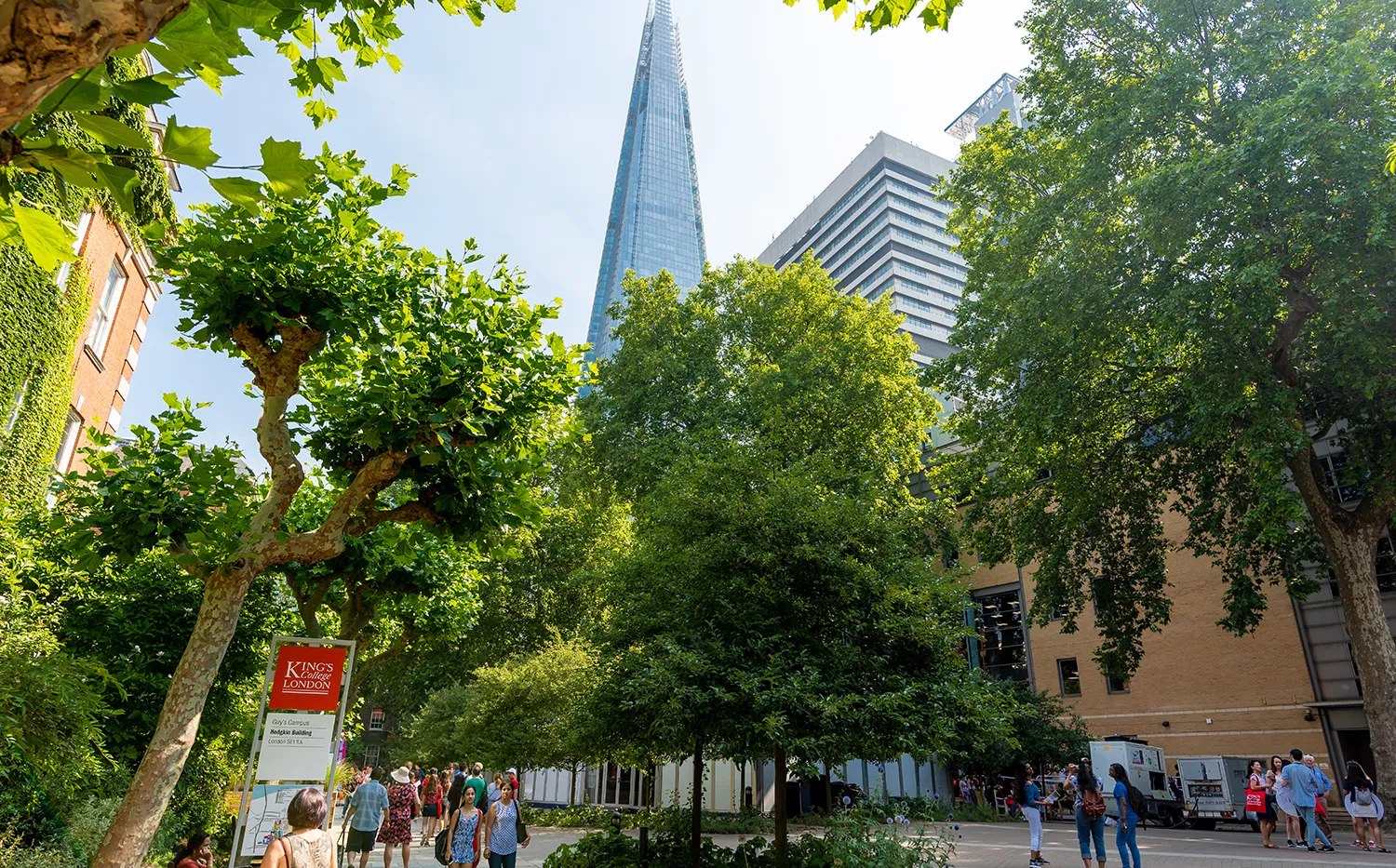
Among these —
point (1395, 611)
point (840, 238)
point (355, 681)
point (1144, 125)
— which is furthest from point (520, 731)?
point (840, 238)

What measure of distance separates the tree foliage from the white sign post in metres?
15.0

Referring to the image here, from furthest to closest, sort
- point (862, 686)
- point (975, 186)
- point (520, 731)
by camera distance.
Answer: point (520, 731) → point (975, 186) → point (862, 686)

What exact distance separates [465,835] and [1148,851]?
13002 mm

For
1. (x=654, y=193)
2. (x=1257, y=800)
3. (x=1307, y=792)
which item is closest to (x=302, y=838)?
(x=1307, y=792)

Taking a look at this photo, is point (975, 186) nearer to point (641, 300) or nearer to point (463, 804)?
point (641, 300)

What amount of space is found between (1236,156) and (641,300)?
16.9 m

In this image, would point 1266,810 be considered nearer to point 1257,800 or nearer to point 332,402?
point 1257,800

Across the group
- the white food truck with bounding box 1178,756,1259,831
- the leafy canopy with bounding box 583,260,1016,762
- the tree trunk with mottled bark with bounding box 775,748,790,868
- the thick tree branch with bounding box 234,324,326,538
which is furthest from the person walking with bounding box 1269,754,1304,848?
the thick tree branch with bounding box 234,324,326,538

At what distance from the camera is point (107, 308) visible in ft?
61.9

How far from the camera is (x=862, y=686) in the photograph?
35.8 feet

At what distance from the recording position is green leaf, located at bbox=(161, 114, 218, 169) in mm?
2014

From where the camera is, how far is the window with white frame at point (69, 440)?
57.0ft

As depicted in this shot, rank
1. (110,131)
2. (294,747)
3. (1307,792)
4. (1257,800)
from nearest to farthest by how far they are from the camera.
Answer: (110,131), (294,747), (1307,792), (1257,800)

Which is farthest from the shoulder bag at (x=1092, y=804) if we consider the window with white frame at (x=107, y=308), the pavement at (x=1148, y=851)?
the window with white frame at (x=107, y=308)
